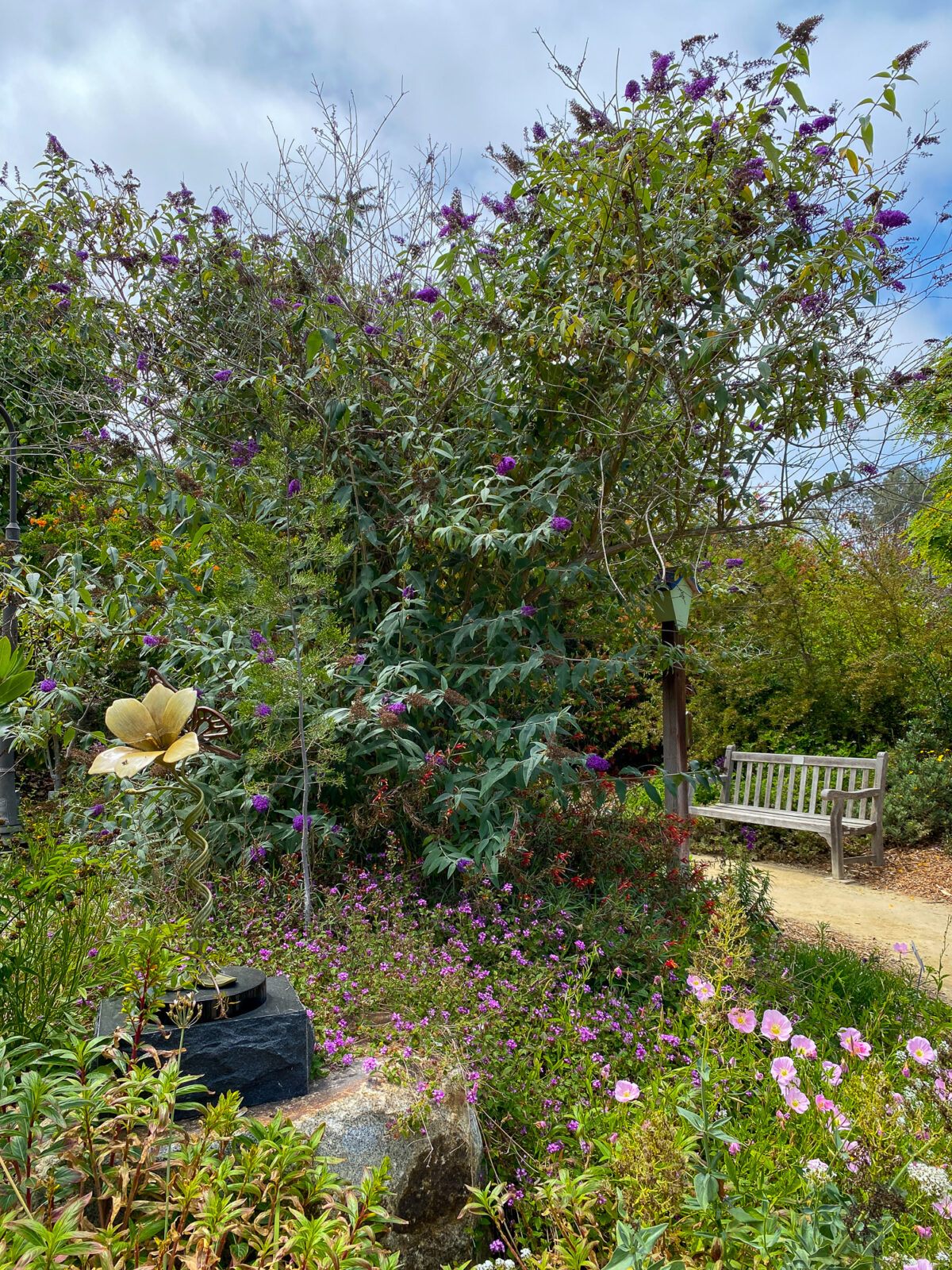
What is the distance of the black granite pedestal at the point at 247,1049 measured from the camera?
185 centimetres

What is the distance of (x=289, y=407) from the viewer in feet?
12.3

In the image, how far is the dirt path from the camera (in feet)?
15.2

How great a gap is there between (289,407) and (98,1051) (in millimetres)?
2836

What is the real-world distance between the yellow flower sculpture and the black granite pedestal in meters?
0.62

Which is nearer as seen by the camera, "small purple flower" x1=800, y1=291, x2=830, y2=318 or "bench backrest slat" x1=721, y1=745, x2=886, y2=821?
"small purple flower" x1=800, y1=291, x2=830, y2=318

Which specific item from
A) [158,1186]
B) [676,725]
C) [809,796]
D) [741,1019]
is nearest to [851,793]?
[809,796]

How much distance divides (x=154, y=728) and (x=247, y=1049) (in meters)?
0.77

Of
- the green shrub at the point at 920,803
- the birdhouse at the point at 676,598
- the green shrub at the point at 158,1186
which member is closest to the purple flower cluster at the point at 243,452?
the birdhouse at the point at 676,598

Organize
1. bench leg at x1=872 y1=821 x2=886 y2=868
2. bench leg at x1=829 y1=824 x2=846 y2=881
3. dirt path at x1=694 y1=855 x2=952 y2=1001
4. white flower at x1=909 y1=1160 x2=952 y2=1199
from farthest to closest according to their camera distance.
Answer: bench leg at x1=872 y1=821 x2=886 y2=868
bench leg at x1=829 y1=824 x2=846 y2=881
dirt path at x1=694 y1=855 x2=952 y2=1001
white flower at x1=909 y1=1160 x2=952 y2=1199

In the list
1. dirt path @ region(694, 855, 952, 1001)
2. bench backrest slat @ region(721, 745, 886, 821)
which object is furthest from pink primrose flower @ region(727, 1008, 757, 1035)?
bench backrest slat @ region(721, 745, 886, 821)

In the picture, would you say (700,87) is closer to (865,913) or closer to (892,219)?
(892,219)

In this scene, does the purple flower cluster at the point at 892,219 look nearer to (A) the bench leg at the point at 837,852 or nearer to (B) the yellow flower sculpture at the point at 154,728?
(B) the yellow flower sculpture at the point at 154,728

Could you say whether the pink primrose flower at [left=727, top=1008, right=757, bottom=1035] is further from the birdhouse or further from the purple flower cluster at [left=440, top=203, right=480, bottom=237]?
the purple flower cluster at [left=440, top=203, right=480, bottom=237]

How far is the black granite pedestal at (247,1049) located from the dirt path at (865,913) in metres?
2.97
